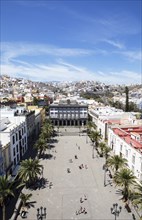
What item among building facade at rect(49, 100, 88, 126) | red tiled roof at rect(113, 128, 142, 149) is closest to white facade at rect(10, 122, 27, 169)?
red tiled roof at rect(113, 128, 142, 149)

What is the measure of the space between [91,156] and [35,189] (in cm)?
2614

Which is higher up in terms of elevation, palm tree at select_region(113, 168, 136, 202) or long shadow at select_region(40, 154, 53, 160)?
palm tree at select_region(113, 168, 136, 202)

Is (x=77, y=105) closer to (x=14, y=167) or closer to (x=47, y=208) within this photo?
(x=14, y=167)

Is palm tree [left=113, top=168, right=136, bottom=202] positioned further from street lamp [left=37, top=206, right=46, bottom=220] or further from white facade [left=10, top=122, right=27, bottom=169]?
white facade [left=10, top=122, right=27, bottom=169]

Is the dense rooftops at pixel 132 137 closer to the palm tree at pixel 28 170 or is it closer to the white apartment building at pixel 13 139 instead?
the palm tree at pixel 28 170

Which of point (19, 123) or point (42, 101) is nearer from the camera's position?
point (19, 123)

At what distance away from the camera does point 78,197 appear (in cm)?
4094

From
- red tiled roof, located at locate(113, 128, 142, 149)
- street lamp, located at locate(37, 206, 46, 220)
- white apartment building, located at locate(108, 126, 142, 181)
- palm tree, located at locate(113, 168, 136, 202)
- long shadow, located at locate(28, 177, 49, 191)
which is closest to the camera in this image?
street lamp, located at locate(37, 206, 46, 220)

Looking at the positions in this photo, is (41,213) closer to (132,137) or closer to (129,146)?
(129,146)

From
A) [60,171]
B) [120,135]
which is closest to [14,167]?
[60,171]

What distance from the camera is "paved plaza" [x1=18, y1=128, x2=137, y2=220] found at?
35469mm

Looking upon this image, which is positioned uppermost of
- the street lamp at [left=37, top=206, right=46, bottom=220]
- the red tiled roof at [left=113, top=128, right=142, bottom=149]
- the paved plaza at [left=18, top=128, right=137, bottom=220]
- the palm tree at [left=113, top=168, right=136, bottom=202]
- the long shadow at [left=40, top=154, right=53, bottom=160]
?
the red tiled roof at [left=113, top=128, right=142, bottom=149]

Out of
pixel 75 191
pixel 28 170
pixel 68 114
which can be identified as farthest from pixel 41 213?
pixel 68 114

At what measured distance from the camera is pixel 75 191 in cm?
4334
